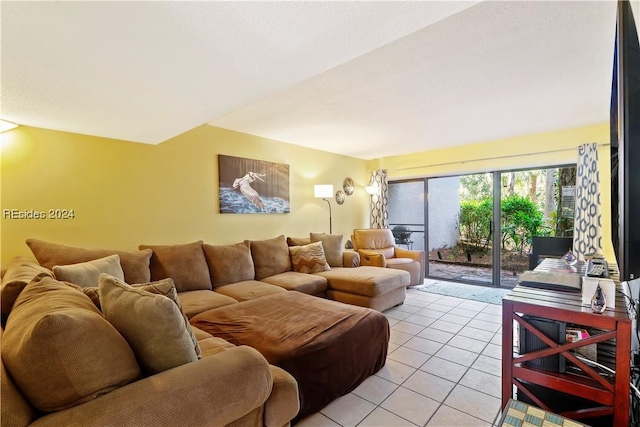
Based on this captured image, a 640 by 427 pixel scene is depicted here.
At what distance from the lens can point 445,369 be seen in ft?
7.26

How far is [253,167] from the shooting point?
392 cm

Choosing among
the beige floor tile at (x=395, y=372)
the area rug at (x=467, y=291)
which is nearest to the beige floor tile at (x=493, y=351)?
the beige floor tile at (x=395, y=372)

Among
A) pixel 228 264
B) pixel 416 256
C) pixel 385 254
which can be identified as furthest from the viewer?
pixel 385 254

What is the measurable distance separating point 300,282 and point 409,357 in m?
1.33

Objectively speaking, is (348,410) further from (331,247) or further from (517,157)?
(517,157)

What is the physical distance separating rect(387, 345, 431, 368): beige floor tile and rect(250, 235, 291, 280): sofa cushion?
1.73 meters

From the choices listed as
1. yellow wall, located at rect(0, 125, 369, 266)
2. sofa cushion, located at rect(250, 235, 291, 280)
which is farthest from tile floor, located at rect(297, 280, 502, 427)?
yellow wall, located at rect(0, 125, 369, 266)

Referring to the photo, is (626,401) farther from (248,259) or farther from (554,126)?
(554,126)

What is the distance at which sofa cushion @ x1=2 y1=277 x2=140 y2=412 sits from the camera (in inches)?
31.0

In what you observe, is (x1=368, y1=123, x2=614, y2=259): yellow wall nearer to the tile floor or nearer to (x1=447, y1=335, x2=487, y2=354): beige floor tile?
the tile floor

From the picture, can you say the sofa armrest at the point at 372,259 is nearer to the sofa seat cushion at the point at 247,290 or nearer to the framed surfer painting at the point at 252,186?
the framed surfer painting at the point at 252,186

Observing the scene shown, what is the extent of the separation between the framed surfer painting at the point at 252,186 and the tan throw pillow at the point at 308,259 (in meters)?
0.72

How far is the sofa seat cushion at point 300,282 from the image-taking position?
315 cm

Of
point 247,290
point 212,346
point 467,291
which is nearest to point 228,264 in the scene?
point 247,290
